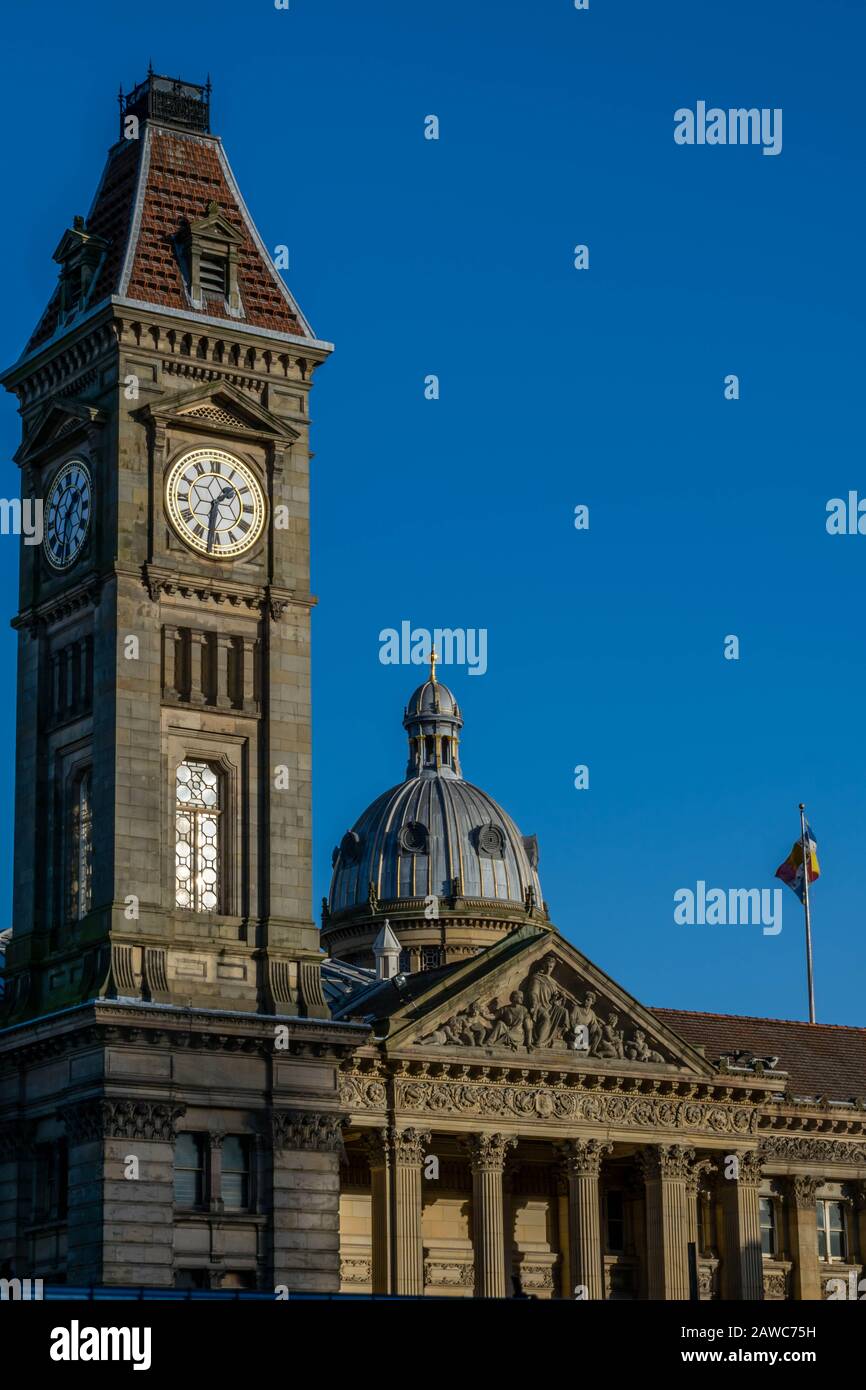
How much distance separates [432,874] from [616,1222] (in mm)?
32713

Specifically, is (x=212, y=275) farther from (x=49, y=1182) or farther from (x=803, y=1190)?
(x=803, y=1190)

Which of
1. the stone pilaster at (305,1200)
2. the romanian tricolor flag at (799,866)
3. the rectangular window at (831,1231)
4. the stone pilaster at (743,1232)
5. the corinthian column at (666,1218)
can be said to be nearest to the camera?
the stone pilaster at (305,1200)

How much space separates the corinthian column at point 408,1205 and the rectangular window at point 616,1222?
10.7 m

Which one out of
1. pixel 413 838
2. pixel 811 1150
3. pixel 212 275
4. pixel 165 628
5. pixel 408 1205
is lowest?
pixel 408 1205

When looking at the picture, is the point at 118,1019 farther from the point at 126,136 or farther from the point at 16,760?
the point at 126,136

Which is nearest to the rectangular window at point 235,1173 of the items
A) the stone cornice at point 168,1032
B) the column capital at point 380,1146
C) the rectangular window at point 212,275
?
the stone cornice at point 168,1032

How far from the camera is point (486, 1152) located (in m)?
84.6

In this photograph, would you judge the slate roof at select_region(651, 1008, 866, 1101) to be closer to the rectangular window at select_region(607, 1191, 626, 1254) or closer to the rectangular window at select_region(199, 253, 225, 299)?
the rectangular window at select_region(607, 1191, 626, 1254)

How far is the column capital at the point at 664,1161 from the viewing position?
291ft

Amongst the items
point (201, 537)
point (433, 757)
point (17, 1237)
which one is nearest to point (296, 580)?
point (201, 537)

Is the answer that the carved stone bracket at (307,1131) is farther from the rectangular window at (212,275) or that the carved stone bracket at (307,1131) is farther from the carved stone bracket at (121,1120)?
the rectangular window at (212,275)

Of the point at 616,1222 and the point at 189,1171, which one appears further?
the point at 616,1222

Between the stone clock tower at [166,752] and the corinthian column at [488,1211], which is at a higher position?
the stone clock tower at [166,752]

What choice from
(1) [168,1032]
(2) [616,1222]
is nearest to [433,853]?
(2) [616,1222]
